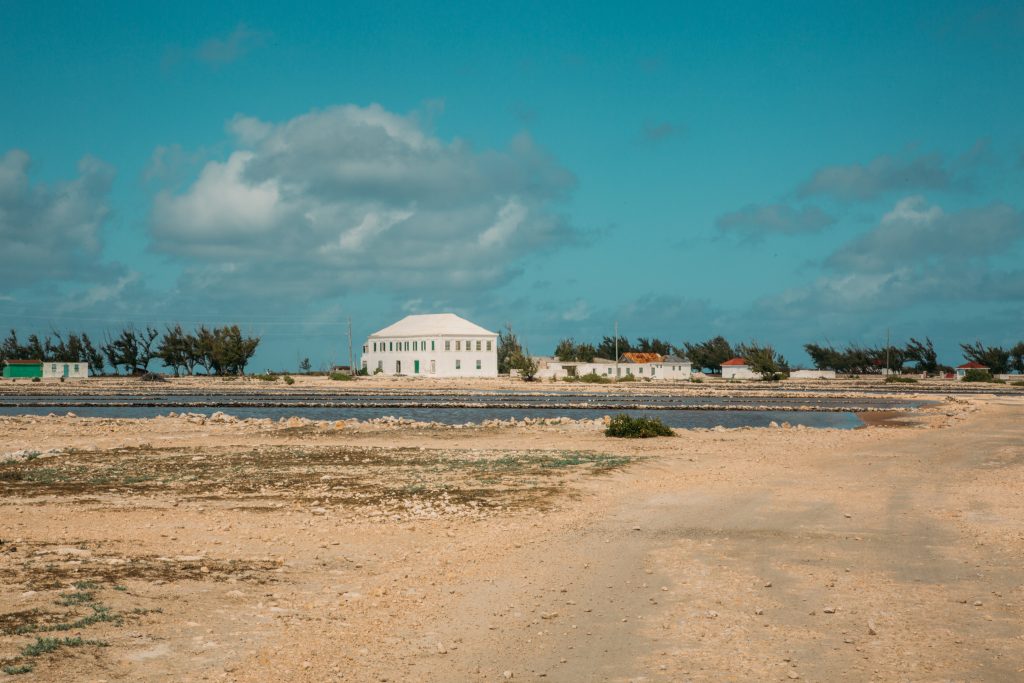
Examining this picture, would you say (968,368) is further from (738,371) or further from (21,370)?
(21,370)

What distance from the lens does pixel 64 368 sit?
10856 cm

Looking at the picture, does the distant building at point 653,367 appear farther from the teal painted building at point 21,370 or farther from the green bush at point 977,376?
the teal painted building at point 21,370

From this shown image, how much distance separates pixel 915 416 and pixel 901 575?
37126mm

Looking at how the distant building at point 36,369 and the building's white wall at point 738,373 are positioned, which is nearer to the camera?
the distant building at point 36,369

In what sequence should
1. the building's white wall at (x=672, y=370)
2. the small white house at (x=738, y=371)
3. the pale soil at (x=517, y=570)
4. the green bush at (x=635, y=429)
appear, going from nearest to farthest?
the pale soil at (x=517, y=570), the green bush at (x=635, y=429), the small white house at (x=738, y=371), the building's white wall at (x=672, y=370)

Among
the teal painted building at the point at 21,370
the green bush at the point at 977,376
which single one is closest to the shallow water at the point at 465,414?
the teal painted building at the point at 21,370

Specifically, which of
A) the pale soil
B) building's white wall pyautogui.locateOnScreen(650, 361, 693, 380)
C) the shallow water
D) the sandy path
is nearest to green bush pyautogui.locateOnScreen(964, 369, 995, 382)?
building's white wall pyautogui.locateOnScreen(650, 361, 693, 380)

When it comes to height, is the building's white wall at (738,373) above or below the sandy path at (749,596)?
above

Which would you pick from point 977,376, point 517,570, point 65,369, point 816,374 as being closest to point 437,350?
point 65,369

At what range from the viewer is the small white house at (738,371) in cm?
11738

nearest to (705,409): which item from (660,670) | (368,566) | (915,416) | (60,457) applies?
(915,416)

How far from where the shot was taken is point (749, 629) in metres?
8.35

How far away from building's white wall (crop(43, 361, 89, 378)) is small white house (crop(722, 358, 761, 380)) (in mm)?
76457

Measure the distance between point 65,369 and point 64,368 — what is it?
0.59 ft
